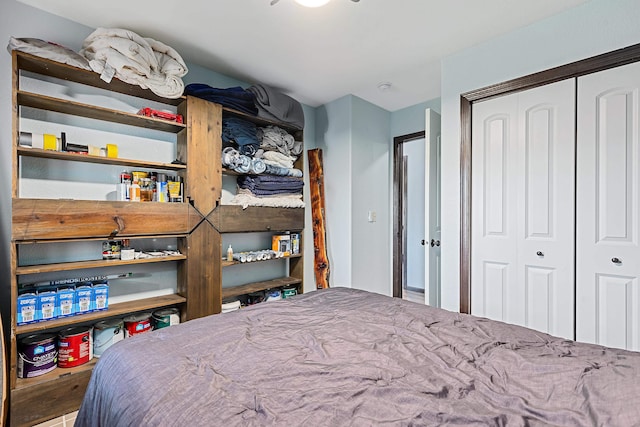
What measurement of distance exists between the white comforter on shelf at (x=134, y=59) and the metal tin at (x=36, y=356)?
1605mm

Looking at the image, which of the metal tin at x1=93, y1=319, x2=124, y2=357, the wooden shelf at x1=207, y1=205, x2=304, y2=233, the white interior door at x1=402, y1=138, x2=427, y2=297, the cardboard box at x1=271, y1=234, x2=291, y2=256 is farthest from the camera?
the white interior door at x1=402, y1=138, x2=427, y2=297

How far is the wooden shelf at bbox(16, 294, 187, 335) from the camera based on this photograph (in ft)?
5.55

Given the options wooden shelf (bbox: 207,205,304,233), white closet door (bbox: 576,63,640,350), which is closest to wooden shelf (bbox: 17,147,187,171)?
wooden shelf (bbox: 207,205,304,233)

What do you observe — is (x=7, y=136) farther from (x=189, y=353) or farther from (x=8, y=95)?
(x=189, y=353)

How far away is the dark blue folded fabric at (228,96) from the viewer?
7.71ft

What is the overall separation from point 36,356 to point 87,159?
3.88 ft

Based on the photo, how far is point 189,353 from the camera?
1.07m

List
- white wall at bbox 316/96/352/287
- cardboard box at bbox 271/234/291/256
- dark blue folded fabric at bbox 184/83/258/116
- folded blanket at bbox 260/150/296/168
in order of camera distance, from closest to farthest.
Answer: dark blue folded fabric at bbox 184/83/258/116 → folded blanket at bbox 260/150/296/168 → cardboard box at bbox 271/234/291/256 → white wall at bbox 316/96/352/287

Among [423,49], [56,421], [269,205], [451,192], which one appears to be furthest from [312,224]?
[56,421]

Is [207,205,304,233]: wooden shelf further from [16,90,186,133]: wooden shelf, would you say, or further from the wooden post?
[16,90,186,133]: wooden shelf

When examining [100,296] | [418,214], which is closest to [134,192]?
[100,296]

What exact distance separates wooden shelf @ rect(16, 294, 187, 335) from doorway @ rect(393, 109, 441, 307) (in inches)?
79.8

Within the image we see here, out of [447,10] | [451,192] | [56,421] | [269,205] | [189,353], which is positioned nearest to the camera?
[189,353]

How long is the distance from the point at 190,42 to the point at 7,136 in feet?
4.18
